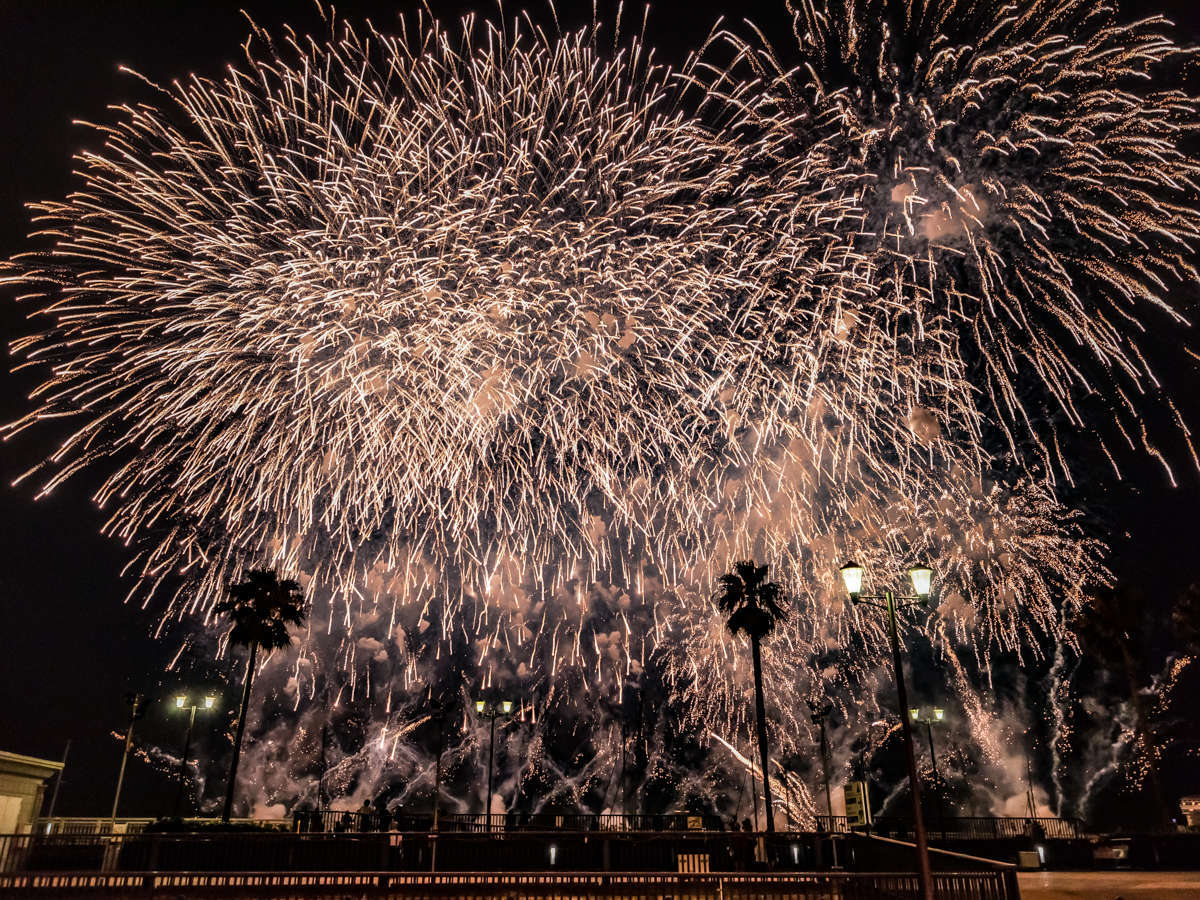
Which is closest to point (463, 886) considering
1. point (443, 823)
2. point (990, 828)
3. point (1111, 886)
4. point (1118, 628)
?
point (443, 823)

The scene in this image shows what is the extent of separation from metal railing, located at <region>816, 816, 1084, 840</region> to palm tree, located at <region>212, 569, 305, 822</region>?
68.3 ft

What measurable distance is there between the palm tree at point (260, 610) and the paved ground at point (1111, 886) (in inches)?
1012

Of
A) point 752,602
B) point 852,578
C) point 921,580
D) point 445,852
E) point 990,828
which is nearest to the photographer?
point 921,580

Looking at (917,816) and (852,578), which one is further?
(852,578)

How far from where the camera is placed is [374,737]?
10694 cm

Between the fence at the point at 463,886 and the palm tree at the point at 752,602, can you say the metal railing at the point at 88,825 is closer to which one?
the fence at the point at 463,886

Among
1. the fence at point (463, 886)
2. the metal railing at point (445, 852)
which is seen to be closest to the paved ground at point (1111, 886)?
the metal railing at point (445, 852)

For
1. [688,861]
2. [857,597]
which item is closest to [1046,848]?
[688,861]

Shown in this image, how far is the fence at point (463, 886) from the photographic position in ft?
44.2

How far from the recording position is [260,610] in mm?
31797

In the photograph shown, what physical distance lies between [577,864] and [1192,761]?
49673 mm

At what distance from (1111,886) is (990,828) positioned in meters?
19.8

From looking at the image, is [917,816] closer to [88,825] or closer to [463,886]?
[463,886]

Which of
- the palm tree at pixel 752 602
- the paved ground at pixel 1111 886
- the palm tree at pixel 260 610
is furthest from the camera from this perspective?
the palm tree at pixel 752 602
